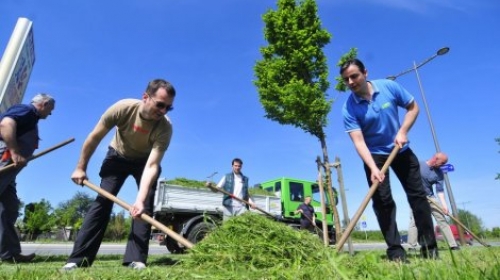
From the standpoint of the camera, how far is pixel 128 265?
11.6 ft

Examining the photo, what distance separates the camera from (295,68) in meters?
9.59

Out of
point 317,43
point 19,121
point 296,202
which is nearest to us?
point 19,121

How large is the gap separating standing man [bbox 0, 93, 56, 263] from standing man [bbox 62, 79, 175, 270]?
108cm

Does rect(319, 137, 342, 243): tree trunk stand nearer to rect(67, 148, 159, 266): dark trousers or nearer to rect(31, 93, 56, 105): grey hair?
rect(67, 148, 159, 266): dark trousers

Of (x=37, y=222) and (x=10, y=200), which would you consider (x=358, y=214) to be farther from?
(x=37, y=222)

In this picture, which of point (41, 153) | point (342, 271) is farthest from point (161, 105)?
point (41, 153)

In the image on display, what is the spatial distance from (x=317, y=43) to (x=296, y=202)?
5747 mm

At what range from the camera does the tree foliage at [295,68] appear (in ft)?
30.2

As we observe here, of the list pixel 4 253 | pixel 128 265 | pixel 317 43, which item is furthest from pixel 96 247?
pixel 317 43

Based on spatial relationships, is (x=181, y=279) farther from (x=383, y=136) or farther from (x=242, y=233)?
(x=383, y=136)

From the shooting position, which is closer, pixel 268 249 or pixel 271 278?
pixel 271 278

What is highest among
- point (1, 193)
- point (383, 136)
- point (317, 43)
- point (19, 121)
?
point (317, 43)

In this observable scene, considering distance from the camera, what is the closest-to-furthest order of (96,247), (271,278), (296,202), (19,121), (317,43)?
(271,278), (96,247), (19,121), (317,43), (296,202)

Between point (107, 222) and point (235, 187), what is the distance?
14.7 ft
